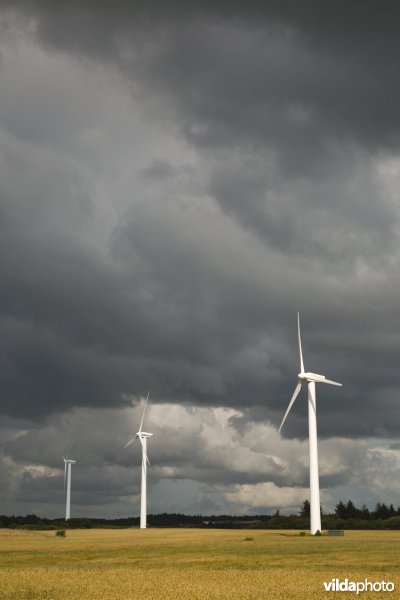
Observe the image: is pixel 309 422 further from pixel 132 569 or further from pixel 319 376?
pixel 132 569

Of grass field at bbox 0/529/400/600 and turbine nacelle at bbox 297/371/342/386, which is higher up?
turbine nacelle at bbox 297/371/342/386

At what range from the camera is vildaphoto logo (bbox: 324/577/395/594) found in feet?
130

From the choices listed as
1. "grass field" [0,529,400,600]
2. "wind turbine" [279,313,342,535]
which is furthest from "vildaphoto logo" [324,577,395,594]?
"wind turbine" [279,313,342,535]

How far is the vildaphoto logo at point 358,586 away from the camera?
39625 mm

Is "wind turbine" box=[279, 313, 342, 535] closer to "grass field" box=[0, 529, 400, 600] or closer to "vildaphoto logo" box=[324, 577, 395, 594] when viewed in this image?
"grass field" box=[0, 529, 400, 600]

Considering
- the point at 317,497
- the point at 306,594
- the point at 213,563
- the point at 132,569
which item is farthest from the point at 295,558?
the point at 317,497

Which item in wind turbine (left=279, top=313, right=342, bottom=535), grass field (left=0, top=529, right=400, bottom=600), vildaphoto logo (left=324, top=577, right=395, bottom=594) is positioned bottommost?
grass field (left=0, top=529, right=400, bottom=600)

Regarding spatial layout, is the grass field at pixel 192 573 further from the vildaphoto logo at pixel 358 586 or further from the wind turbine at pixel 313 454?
the wind turbine at pixel 313 454

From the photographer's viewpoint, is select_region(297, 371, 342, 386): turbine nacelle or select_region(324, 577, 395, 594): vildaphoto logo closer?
select_region(324, 577, 395, 594): vildaphoto logo

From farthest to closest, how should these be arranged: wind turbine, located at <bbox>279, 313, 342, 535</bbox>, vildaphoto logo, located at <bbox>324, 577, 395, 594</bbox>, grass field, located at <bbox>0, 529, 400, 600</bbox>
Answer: wind turbine, located at <bbox>279, 313, 342, 535</bbox> < vildaphoto logo, located at <bbox>324, 577, 395, 594</bbox> < grass field, located at <bbox>0, 529, 400, 600</bbox>

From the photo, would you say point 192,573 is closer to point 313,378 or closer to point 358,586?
point 358,586

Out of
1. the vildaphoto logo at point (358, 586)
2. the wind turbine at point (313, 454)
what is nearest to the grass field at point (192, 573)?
the vildaphoto logo at point (358, 586)

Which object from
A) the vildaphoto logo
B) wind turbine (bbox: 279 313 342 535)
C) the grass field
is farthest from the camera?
wind turbine (bbox: 279 313 342 535)

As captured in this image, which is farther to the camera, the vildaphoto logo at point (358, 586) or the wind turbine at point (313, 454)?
the wind turbine at point (313, 454)
